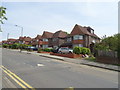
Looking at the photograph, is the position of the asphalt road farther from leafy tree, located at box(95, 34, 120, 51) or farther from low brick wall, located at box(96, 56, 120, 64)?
leafy tree, located at box(95, 34, 120, 51)

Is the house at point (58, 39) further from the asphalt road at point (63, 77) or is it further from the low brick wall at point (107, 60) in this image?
the asphalt road at point (63, 77)

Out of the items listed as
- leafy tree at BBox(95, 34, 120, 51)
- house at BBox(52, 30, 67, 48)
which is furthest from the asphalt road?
house at BBox(52, 30, 67, 48)

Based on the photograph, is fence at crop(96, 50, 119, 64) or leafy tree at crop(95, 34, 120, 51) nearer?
leafy tree at crop(95, 34, 120, 51)

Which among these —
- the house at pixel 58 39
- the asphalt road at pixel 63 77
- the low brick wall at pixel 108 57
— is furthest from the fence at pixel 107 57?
the house at pixel 58 39

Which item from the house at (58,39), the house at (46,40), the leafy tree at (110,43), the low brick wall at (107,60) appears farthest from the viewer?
the house at (46,40)

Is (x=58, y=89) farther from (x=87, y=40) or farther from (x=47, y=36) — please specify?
(x=47, y=36)

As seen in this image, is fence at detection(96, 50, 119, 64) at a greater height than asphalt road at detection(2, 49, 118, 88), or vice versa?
fence at detection(96, 50, 119, 64)

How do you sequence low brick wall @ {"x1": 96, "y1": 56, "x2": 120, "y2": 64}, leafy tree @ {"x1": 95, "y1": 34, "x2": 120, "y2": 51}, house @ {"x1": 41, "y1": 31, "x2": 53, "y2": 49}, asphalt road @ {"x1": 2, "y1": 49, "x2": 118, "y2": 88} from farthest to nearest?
house @ {"x1": 41, "y1": 31, "x2": 53, "y2": 49} < low brick wall @ {"x1": 96, "y1": 56, "x2": 120, "y2": 64} < leafy tree @ {"x1": 95, "y1": 34, "x2": 120, "y2": 51} < asphalt road @ {"x1": 2, "y1": 49, "x2": 118, "y2": 88}

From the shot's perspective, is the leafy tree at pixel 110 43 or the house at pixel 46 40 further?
the house at pixel 46 40

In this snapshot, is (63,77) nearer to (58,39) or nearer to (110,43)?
(110,43)

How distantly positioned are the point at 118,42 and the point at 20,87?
40.2 ft

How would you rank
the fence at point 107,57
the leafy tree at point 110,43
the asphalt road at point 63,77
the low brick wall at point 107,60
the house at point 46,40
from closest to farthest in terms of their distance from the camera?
the asphalt road at point 63,77 → the leafy tree at point 110,43 → the low brick wall at point 107,60 → the fence at point 107,57 → the house at point 46,40

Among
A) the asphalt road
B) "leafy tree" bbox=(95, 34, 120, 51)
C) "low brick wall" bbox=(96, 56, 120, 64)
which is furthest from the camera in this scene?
"low brick wall" bbox=(96, 56, 120, 64)

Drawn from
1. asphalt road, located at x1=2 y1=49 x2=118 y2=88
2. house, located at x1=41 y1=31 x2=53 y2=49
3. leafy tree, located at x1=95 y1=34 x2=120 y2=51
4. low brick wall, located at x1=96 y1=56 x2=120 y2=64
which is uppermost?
house, located at x1=41 y1=31 x2=53 y2=49
